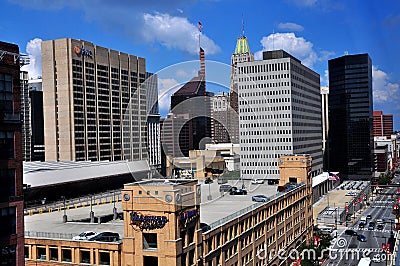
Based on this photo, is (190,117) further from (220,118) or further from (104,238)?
(104,238)

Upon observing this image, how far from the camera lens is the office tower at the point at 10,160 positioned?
21.9 meters

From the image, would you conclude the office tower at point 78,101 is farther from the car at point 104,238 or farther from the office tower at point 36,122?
the car at point 104,238

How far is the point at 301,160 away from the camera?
5950cm

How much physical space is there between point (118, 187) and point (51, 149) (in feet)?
129

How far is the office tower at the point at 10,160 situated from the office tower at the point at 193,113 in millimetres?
8073

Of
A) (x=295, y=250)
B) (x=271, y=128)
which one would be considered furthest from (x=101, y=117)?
(x=295, y=250)

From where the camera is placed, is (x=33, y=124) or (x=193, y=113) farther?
(x=33, y=124)

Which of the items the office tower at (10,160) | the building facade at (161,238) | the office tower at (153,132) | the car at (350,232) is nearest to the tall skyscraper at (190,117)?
the building facade at (161,238)

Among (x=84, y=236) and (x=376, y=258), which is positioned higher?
(x=84, y=236)

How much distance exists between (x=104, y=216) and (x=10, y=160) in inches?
656

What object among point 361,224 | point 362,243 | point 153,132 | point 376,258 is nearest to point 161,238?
point 153,132

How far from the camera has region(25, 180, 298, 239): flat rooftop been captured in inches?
1278

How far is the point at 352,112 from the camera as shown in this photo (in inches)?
6152

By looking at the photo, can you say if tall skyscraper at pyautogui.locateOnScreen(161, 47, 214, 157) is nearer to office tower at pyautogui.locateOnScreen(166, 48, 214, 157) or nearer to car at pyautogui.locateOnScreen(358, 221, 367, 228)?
office tower at pyautogui.locateOnScreen(166, 48, 214, 157)
